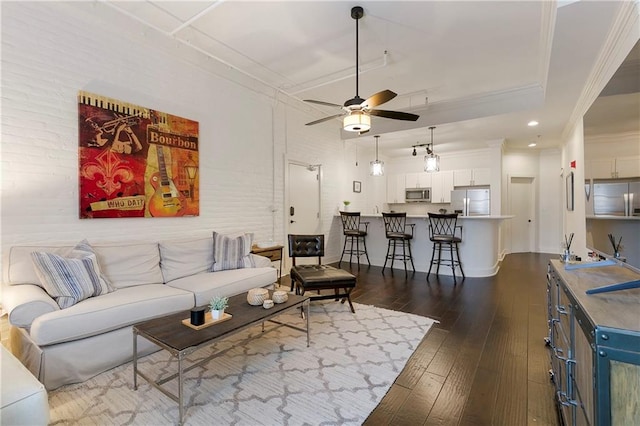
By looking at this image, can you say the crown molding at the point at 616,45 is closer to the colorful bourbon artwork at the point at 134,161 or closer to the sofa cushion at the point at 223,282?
the sofa cushion at the point at 223,282

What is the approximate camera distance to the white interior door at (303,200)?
5293 mm

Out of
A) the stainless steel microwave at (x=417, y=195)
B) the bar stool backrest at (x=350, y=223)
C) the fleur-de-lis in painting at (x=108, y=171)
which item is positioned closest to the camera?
the fleur-de-lis in painting at (x=108, y=171)

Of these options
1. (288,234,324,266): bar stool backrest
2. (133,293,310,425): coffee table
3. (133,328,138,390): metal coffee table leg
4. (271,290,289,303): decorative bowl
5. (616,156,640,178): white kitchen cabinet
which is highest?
(616,156,640,178): white kitchen cabinet

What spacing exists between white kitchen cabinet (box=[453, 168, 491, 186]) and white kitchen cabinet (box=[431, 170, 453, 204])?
15cm

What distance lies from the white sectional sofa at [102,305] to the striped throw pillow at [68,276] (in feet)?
0.18

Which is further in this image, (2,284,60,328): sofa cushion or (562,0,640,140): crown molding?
(562,0,640,140): crown molding

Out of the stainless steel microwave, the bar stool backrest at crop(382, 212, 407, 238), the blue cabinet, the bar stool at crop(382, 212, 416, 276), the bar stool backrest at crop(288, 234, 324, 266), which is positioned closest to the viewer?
the blue cabinet

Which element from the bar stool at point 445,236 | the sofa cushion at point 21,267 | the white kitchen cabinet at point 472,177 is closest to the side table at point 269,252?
the sofa cushion at point 21,267

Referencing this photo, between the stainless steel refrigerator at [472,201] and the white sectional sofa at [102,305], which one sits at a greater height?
the stainless steel refrigerator at [472,201]

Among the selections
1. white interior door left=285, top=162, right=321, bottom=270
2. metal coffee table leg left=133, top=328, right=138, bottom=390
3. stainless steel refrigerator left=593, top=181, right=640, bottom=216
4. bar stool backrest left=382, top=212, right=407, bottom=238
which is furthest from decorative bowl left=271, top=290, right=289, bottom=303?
bar stool backrest left=382, top=212, right=407, bottom=238

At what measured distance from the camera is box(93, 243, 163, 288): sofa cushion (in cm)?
274

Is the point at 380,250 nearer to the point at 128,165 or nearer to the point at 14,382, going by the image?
the point at 128,165

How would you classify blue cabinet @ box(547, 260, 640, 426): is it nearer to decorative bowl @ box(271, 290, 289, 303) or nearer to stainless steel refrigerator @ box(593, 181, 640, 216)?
stainless steel refrigerator @ box(593, 181, 640, 216)

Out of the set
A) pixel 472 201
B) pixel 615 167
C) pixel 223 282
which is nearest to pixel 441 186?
pixel 472 201
